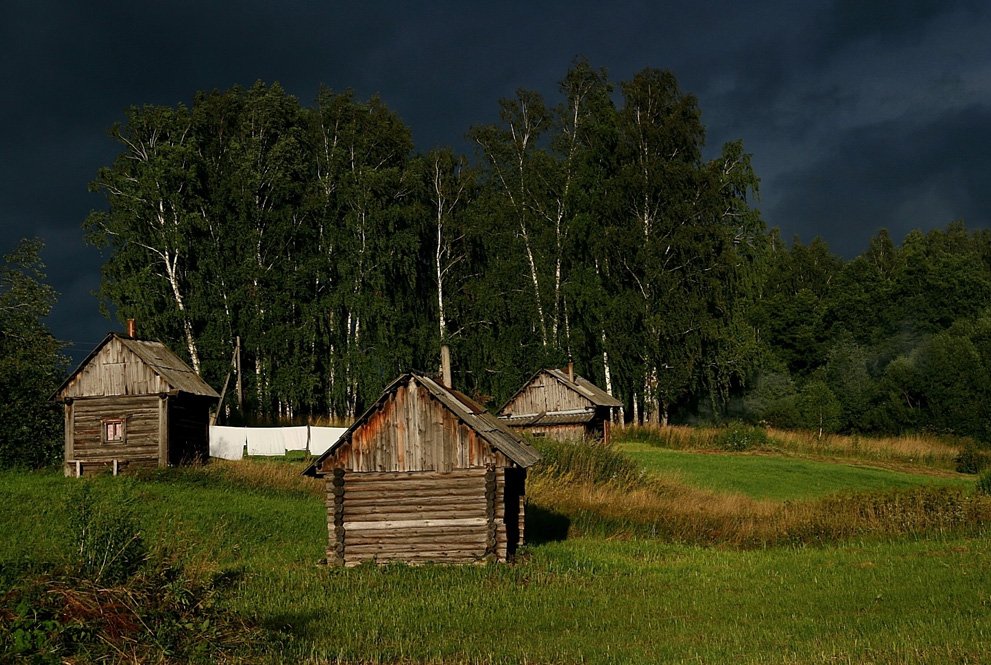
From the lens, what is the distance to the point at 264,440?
Answer: 4294 centimetres

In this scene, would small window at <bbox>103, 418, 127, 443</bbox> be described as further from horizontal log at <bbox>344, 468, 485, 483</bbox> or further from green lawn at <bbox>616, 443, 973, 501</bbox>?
green lawn at <bbox>616, 443, 973, 501</bbox>

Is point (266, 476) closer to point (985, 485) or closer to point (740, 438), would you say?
point (985, 485)

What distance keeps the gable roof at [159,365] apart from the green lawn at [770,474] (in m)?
18.4

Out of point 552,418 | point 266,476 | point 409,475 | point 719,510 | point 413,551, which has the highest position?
point 552,418

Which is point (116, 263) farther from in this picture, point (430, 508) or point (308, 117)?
point (430, 508)

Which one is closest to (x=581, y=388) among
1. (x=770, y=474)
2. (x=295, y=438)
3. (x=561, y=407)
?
(x=561, y=407)

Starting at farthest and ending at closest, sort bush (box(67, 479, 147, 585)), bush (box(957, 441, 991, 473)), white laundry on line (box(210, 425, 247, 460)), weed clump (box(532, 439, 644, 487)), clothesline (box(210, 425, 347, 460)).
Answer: bush (box(957, 441, 991, 473)) < clothesline (box(210, 425, 347, 460)) < white laundry on line (box(210, 425, 247, 460)) < weed clump (box(532, 439, 644, 487)) < bush (box(67, 479, 147, 585))

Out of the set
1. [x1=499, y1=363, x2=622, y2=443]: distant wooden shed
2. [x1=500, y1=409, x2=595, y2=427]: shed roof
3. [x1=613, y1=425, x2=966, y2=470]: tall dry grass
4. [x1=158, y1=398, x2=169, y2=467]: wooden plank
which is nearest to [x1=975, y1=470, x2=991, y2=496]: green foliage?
[x1=613, y1=425, x2=966, y2=470]: tall dry grass

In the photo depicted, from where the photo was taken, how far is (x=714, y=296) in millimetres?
49812

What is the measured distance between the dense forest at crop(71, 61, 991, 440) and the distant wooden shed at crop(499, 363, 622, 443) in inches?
134

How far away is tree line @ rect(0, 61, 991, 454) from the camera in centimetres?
4950

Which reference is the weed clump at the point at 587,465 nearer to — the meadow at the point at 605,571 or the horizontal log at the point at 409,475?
the meadow at the point at 605,571

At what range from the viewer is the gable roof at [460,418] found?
70.8ft

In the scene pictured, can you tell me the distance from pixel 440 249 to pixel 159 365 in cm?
2073
